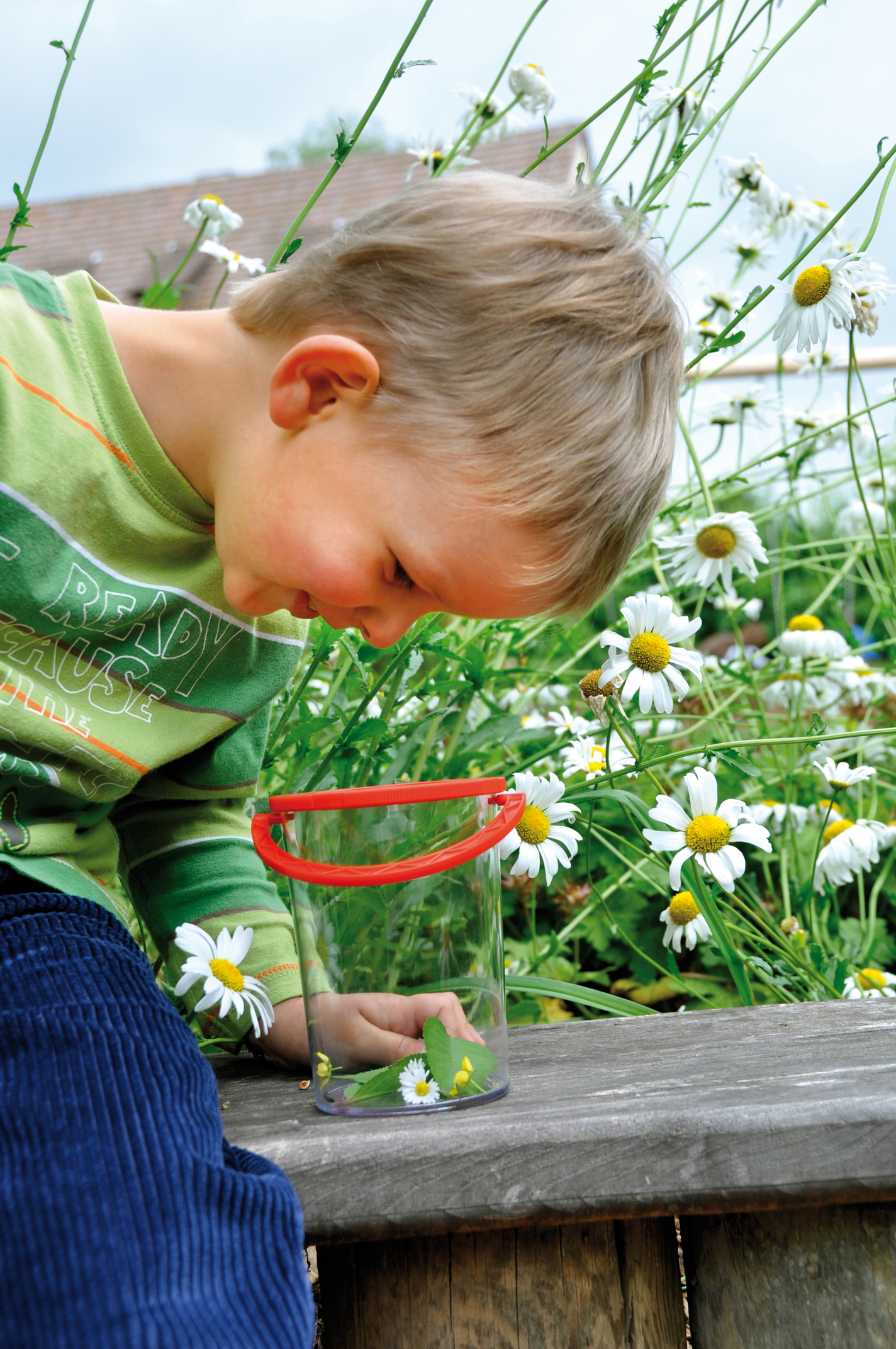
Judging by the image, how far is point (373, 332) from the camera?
82 centimetres

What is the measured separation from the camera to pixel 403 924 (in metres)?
0.78

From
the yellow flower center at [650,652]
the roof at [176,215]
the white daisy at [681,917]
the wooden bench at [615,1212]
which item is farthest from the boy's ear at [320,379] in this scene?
the roof at [176,215]

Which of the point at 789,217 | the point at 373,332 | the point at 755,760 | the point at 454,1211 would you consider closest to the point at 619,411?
the point at 373,332

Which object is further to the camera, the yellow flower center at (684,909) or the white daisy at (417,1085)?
the yellow flower center at (684,909)

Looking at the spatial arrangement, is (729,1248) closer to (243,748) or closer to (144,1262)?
(144,1262)

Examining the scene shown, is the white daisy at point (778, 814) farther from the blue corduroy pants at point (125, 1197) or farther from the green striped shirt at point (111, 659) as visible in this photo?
the blue corduroy pants at point (125, 1197)

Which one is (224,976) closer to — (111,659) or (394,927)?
(394,927)

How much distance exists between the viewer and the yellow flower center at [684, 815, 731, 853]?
1.02 metres

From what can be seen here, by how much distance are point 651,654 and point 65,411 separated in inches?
21.8

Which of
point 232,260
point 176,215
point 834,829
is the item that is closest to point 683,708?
point 834,829

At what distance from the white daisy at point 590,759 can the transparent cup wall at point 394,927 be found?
315 mm

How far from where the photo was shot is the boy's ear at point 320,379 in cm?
80

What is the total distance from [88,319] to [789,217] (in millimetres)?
1017

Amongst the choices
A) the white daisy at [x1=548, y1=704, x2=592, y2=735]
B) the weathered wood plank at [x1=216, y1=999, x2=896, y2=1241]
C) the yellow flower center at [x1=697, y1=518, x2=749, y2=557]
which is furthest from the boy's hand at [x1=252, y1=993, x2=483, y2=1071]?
the yellow flower center at [x1=697, y1=518, x2=749, y2=557]
